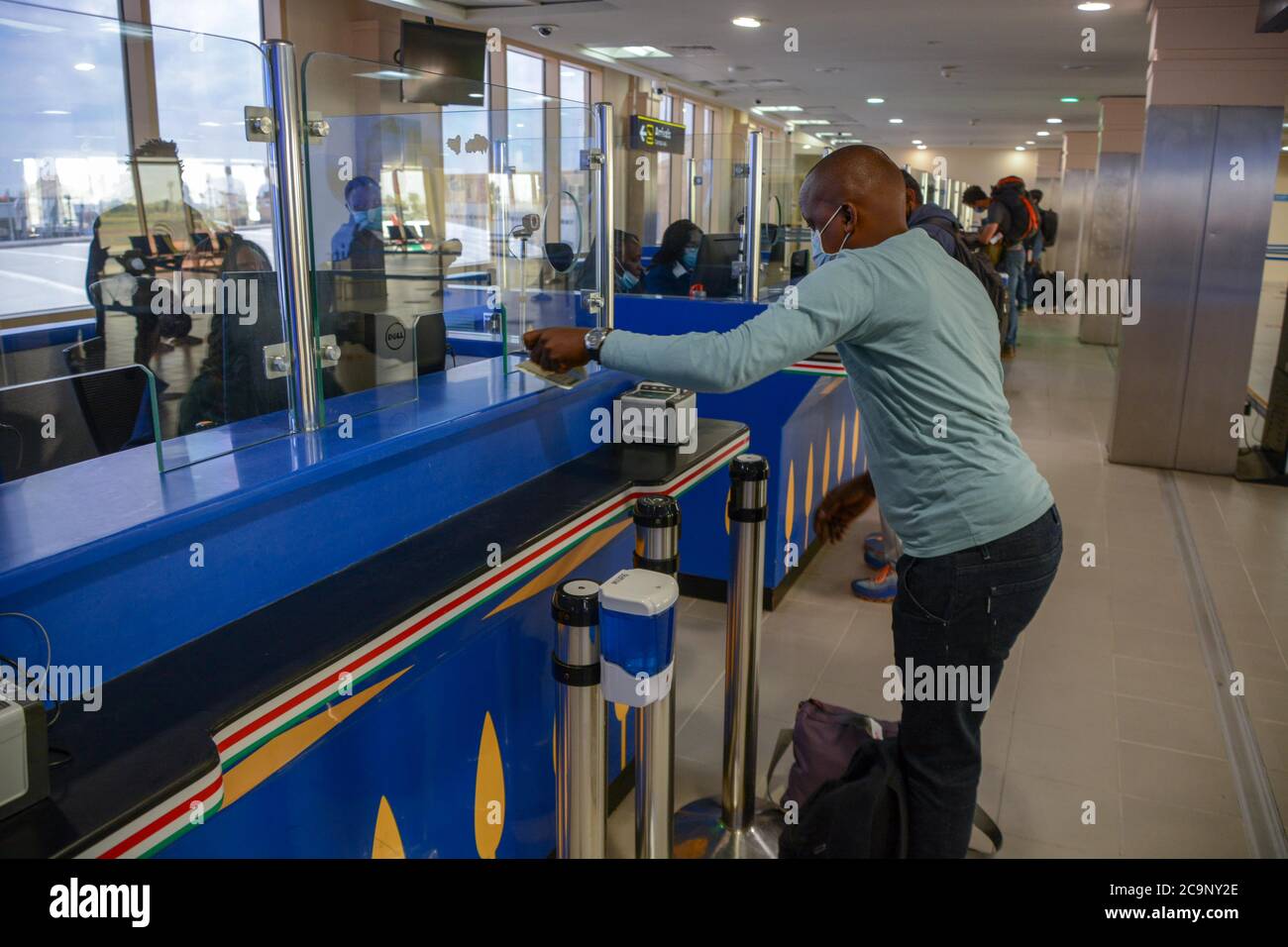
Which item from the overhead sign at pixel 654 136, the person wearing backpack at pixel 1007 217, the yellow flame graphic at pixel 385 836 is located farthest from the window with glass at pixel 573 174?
the person wearing backpack at pixel 1007 217

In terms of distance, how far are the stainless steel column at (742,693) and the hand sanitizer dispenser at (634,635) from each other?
0.92m

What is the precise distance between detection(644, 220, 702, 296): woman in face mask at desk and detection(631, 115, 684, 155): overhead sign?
2.03 ft

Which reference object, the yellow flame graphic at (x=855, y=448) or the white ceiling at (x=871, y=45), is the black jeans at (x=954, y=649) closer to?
the yellow flame graphic at (x=855, y=448)

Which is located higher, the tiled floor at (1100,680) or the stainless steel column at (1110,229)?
the stainless steel column at (1110,229)

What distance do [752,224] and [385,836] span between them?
3359mm

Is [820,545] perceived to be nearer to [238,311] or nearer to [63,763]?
[238,311]

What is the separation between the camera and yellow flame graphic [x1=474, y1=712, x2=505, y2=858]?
2.24 meters

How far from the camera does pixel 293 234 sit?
1847 millimetres

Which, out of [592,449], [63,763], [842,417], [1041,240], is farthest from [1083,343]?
[63,763]

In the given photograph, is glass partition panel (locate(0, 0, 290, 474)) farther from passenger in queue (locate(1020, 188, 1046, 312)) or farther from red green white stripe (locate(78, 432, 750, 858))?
passenger in queue (locate(1020, 188, 1046, 312))

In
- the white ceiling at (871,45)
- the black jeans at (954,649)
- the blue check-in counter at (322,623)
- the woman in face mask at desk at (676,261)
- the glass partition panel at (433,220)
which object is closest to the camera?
the blue check-in counter at (322,623)

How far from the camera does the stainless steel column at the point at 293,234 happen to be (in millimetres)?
1754

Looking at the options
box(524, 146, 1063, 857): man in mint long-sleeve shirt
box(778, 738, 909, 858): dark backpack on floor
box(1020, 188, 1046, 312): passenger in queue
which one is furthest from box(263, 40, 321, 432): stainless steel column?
box(1020, 188, 1046, 312): passenger in queue

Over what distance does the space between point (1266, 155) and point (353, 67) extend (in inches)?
236
